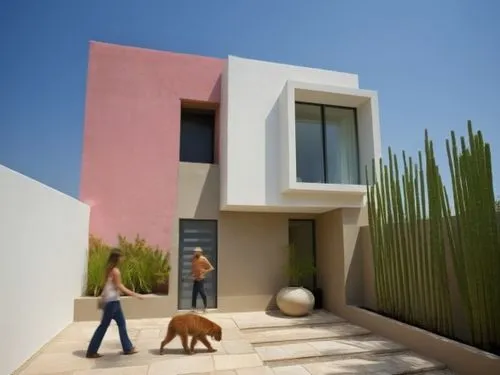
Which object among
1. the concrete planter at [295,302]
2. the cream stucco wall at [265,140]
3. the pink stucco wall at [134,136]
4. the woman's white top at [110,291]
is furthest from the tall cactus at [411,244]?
the pink stucco wall at [134,136]

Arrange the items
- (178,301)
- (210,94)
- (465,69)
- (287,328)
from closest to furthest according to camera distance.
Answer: (287,328), (465,69), (178,301), (210,94)

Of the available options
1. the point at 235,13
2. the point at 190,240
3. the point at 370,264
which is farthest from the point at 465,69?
the point at 190,240

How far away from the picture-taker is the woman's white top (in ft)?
16.0

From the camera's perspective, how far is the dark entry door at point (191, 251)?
840 centimetres

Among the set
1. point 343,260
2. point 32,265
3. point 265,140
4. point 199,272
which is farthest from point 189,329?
point 265,140

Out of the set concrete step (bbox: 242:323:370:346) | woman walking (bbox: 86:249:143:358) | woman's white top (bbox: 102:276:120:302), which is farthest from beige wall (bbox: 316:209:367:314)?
woman's white top (bbox: 102:276:120:302)

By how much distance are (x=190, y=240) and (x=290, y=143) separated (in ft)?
11.7

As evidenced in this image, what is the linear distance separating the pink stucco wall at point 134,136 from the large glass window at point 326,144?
301 centimetres

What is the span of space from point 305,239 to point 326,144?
2.91 metres

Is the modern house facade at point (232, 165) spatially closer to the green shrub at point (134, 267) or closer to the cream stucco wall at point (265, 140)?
the cream stucco wall at point (265, 140)

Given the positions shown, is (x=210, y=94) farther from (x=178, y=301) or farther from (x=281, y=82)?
(x=178, y=301)

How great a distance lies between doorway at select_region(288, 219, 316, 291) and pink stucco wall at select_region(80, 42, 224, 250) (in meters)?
3.54

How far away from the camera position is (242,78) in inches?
333

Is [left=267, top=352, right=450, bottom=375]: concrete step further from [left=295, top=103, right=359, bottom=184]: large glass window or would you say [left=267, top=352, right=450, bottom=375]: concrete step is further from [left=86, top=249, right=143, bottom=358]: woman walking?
[left=295, top=103, right=359, bottom=184]: large glass window
